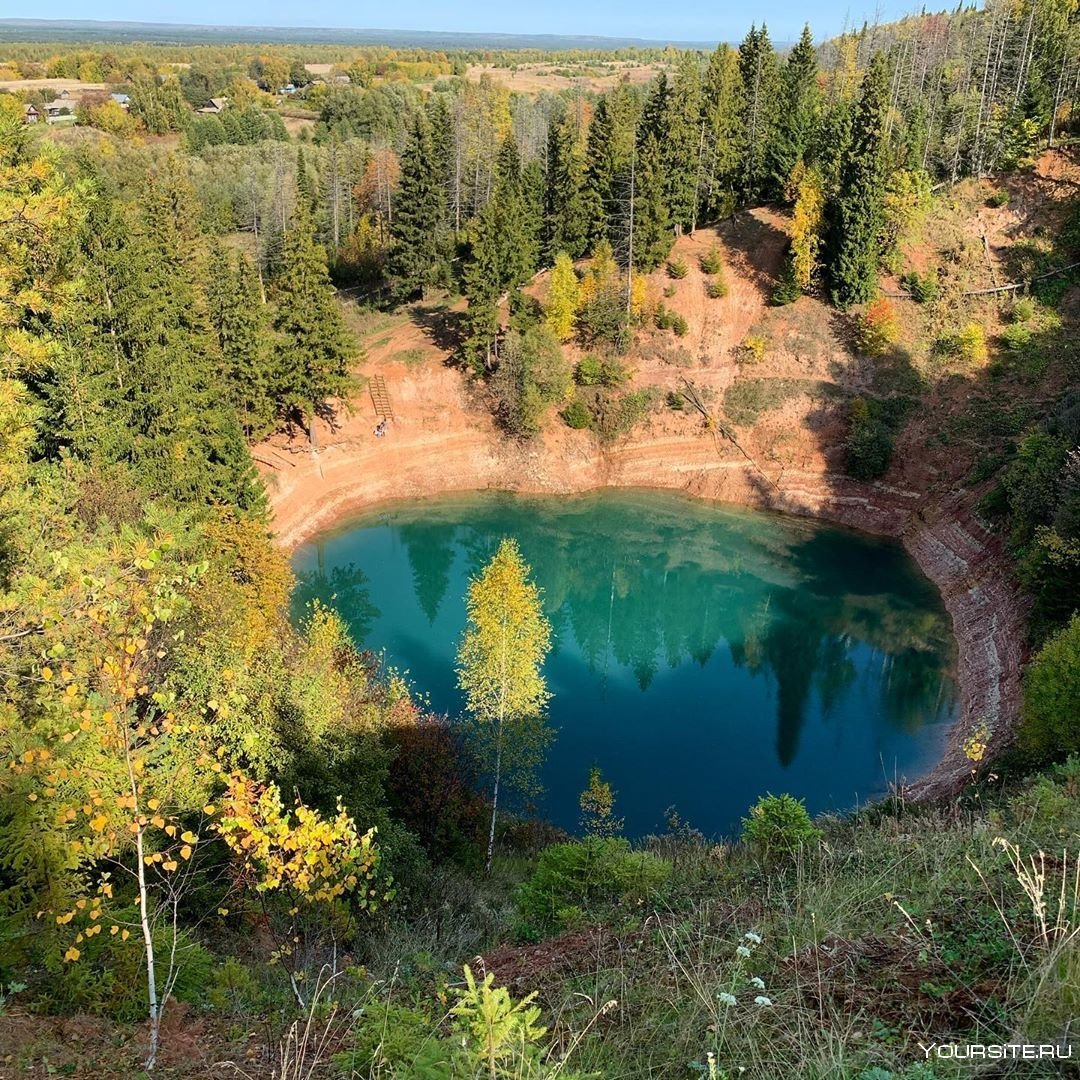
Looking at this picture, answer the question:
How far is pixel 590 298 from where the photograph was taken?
48.0 meters

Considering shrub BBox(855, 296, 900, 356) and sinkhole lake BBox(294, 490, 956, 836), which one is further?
shrub BBox(855, 296, 900, 356)

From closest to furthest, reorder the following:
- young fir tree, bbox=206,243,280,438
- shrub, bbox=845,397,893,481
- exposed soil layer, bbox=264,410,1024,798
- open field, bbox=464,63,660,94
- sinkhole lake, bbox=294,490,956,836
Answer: sinkhole lake, bbox=294,490,956,836 < young fir tree, bbox=206,243,280,438 < exposed soil layer, bbox=264,410,1024,798 < shrub, bbox=845,397,893,481 < open field, bbox=464,63,660,94

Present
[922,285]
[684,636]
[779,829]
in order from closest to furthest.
Answer: [779,829], [684,636], [922,285]

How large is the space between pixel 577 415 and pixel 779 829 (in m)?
33.5

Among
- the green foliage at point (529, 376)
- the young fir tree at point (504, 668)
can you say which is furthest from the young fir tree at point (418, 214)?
the young fir tree at point (504, 668)

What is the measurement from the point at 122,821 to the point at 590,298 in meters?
41.1

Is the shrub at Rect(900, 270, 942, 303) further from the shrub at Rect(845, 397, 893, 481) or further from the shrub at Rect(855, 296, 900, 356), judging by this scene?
the shrub at Rect(845, 397, 893, 481)

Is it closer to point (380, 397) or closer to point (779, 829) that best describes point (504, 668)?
point (779, 829)

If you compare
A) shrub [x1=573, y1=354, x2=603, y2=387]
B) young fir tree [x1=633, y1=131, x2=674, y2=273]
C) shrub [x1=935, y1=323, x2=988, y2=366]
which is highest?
young fir tree [x1=633, y1=131, x2=674, y2=273]

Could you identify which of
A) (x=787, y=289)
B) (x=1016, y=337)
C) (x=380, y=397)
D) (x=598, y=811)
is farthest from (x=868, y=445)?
(x=598, y=811)

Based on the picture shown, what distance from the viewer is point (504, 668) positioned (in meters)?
21.8

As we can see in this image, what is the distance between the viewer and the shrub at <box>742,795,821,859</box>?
16.0 m

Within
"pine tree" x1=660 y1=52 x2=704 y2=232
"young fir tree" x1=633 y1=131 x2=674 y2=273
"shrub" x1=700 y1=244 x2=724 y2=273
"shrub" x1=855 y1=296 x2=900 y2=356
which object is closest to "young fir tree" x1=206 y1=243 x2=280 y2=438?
"young fir tree" x1=633 y1=131 x2=674 y2=273

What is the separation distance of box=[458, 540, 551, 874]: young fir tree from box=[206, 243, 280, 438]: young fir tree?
66.4 feet
